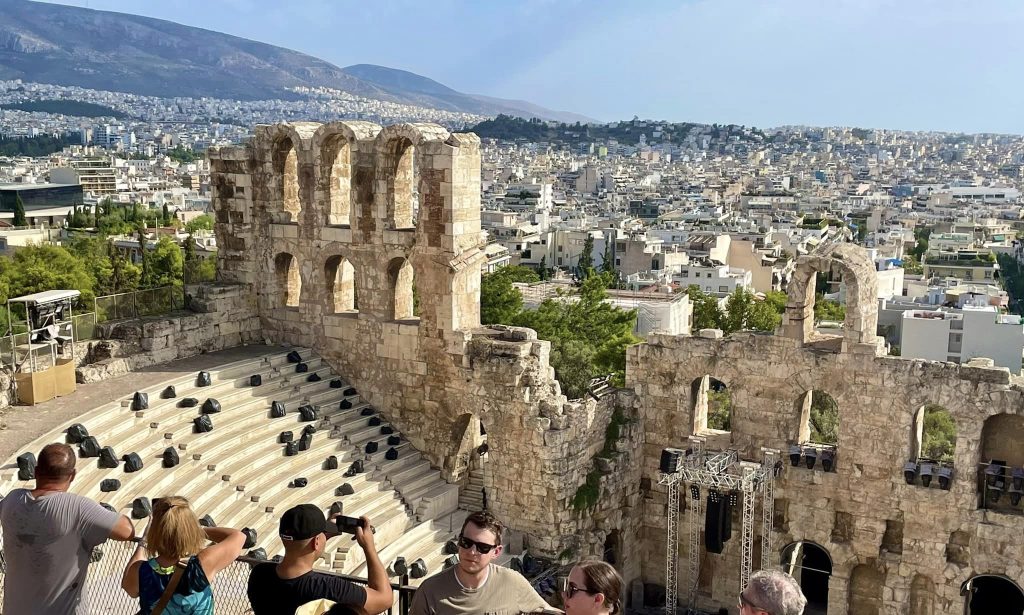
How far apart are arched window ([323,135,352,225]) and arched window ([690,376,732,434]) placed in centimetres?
1015

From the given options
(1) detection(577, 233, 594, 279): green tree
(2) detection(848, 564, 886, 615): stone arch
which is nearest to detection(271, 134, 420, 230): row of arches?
(2) detection(848, 564, 886, 615): stone arch

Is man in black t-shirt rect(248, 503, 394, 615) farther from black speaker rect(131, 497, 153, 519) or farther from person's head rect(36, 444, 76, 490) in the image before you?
black speaker rect(131, 497, 153, 519)

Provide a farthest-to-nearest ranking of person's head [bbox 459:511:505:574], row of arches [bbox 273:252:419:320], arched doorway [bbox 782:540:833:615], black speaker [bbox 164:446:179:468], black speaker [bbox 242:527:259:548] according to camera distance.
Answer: row of arches [bbox 273:252:419:320] → arched doorway [bbox 782:540:833:615] → black speaker [bbox 164:446:179:468] → black speaker [bbox 242:527:259:548] → person's head [bbox 459:511:505:574]

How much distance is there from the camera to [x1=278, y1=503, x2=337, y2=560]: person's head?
8367 millimetres

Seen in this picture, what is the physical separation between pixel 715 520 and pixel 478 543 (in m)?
17.9

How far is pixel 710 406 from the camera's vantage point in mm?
41469

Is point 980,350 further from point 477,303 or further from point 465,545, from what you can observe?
point 465,545

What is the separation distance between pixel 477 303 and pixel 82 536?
17.7 metres

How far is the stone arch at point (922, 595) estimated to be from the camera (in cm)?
2447

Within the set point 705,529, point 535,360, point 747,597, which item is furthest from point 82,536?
point 705,529

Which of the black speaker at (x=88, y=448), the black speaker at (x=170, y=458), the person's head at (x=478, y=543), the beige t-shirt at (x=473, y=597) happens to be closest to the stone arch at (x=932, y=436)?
the black speaker at (x=170, y=458)

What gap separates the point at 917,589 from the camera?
81.0ft

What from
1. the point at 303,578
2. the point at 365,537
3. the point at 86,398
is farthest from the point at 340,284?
the point at 303,578

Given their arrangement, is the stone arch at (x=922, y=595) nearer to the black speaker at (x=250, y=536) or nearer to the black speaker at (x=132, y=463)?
the black speaker at (x=250, y=536)
